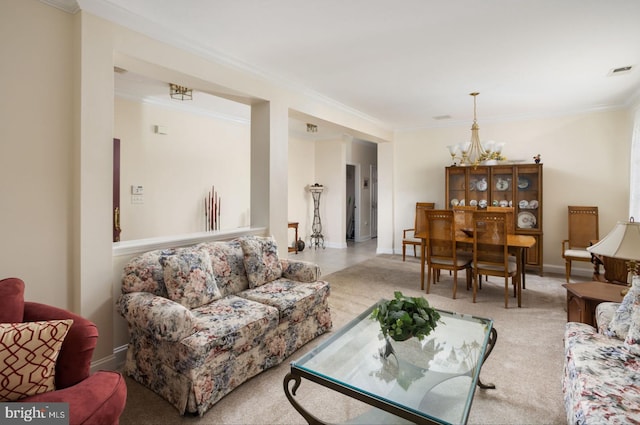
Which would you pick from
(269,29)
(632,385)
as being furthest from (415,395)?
(269,29)

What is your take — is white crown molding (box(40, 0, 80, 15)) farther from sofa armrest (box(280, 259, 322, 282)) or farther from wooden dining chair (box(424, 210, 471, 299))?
wooden dining chair (box(424, 210, 471, 299))

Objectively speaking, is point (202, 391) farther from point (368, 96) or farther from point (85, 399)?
point (368, 96)

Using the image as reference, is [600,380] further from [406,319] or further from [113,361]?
[113,361]

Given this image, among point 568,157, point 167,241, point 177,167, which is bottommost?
point 167,241

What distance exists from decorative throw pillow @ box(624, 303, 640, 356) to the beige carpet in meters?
0.55

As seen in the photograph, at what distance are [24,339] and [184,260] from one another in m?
1.10

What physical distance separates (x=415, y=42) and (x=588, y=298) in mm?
2462

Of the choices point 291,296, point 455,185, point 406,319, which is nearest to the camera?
point 406,319

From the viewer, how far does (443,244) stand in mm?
4074

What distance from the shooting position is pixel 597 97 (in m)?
4.57

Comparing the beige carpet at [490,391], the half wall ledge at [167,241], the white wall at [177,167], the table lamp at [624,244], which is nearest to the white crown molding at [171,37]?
the half wall ledge at [167,241]

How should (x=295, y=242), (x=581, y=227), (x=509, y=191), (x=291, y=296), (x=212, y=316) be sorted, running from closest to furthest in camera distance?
(x=212, y=316), (x=291, y=296), (x=581, y=227), (x=509, y=191), (x=295, y=242)

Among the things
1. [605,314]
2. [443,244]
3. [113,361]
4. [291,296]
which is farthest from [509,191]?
[113,361]

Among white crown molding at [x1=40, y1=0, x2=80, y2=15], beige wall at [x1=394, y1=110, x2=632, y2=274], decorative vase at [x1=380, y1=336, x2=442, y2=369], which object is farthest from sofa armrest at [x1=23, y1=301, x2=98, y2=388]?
beige wall at [x1=394, y1=110, x2=632, y2=274]
